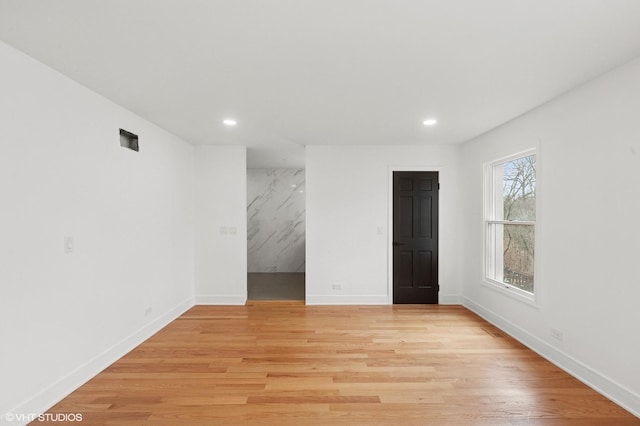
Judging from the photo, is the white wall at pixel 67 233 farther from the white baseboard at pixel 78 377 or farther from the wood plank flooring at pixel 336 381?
the wood plank flooring at pixel 336 381

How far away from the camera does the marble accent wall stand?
7660mm

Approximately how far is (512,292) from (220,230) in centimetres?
400

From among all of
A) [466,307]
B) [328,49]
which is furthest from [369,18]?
[466,307]

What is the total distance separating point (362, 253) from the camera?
16.2ft

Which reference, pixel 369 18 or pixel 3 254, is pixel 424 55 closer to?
pixel 369 18

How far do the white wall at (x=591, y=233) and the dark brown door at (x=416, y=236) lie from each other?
1.52m

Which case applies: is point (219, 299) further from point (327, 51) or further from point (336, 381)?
point (327, 51)

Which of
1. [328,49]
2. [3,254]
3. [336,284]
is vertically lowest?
[336,284]

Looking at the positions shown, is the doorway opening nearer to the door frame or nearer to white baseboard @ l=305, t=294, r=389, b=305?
white baseboard @ l=305, t=294, r=389, b=305

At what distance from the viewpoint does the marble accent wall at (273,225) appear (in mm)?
7660

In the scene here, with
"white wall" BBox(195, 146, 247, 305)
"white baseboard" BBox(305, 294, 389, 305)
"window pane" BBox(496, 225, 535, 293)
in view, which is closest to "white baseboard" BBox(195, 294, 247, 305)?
"white wall" BBox(195, 146, 247, 305)

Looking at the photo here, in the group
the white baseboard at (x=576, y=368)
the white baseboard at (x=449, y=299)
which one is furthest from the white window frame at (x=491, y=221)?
the white baseboard at (x=449, y=299)

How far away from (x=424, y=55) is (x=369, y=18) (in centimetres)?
59

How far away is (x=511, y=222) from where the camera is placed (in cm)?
378
